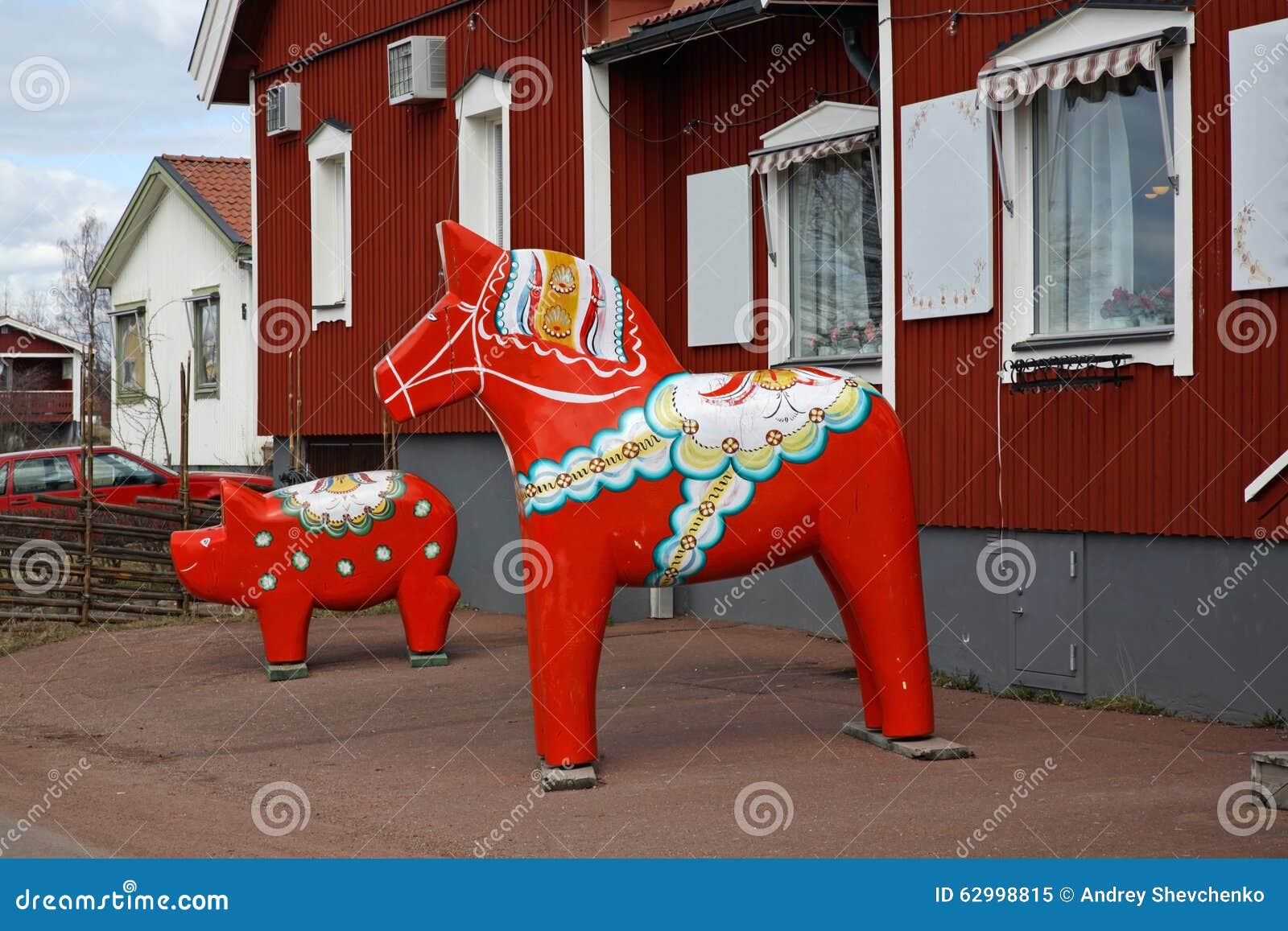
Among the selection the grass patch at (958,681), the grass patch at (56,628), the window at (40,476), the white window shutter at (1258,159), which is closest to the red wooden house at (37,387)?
the window at (40,476)

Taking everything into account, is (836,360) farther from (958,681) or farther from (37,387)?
(37,387)

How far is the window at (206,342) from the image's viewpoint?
28.6m

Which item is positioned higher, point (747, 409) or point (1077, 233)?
point (1077, 233)

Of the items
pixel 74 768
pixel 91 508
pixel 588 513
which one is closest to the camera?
pixel 588 513

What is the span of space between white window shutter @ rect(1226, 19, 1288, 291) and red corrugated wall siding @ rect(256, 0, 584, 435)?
7.10 m

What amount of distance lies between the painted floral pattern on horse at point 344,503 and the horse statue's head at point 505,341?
4089 millimetres

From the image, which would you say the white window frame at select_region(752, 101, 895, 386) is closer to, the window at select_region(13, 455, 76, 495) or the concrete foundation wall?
the concrete foundation wall

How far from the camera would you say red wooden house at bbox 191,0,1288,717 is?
9.25m

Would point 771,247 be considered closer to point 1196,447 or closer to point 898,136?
point 898,136

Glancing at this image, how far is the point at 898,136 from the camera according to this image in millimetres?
11547

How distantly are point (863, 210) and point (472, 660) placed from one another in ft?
16.6

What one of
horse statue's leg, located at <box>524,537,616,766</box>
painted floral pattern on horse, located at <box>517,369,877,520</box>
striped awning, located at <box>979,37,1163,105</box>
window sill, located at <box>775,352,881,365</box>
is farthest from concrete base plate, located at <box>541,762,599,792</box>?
window sill, located at <box>775,352,881,365</box>

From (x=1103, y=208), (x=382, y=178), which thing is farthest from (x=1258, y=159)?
(x=382, y=178)

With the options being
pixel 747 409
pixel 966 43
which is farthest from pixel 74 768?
pixel 966 43
